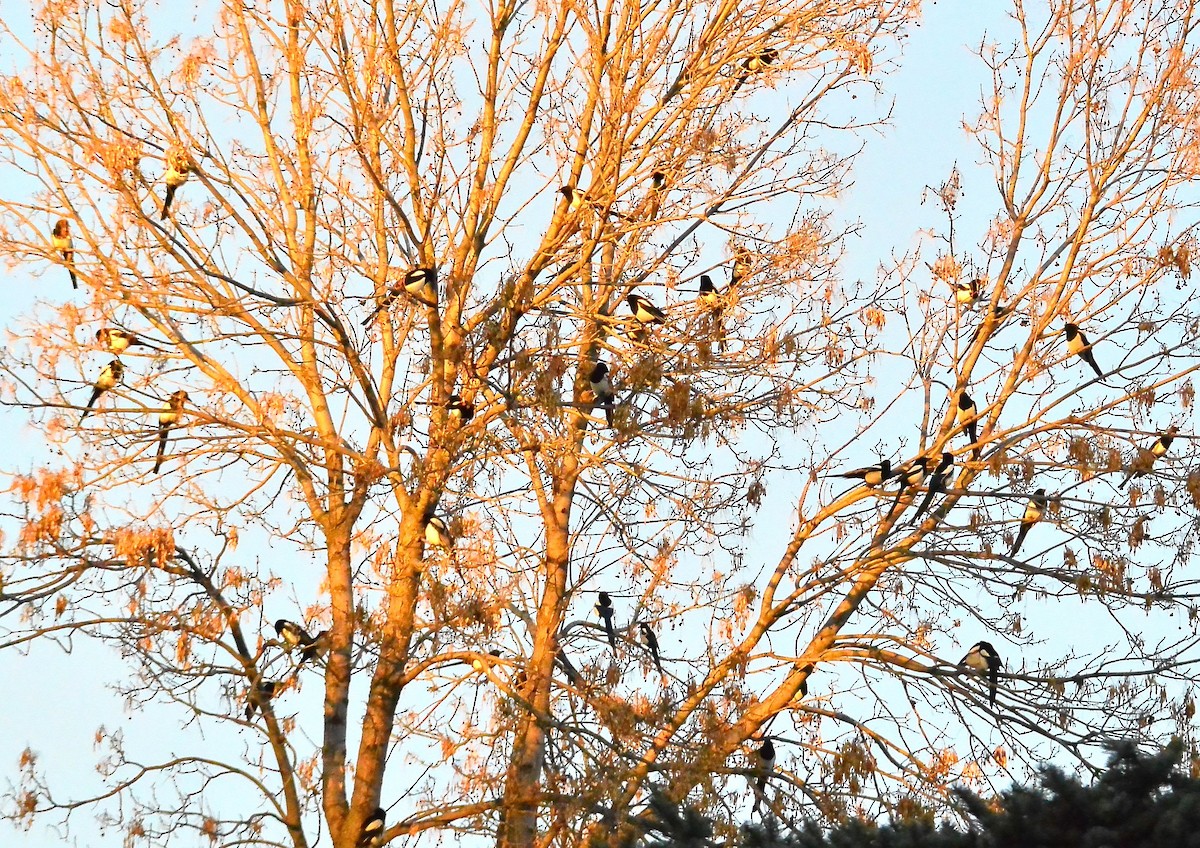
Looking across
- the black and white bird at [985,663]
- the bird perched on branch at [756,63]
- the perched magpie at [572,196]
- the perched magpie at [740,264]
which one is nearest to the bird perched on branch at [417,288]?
the perched magpie at [572,196]

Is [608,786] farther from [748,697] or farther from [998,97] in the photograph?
[998,97]

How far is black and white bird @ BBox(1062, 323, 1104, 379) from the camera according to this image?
34.6 feet

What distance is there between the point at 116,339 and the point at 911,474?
4792 mm

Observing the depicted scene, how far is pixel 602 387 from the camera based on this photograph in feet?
32.7

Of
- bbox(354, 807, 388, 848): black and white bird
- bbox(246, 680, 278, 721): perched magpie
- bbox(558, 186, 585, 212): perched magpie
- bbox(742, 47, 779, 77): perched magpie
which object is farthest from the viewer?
bbox(742, 47, 779, 77): perched magpie

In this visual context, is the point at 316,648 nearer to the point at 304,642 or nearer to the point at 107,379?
the point at 304,642

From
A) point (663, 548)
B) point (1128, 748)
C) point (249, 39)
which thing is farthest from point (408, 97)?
point (1128, 748)

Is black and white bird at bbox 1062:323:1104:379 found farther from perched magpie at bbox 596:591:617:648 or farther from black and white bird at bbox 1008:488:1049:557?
perched magpie at bbox 596:591:617:648

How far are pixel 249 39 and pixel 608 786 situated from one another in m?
5.22

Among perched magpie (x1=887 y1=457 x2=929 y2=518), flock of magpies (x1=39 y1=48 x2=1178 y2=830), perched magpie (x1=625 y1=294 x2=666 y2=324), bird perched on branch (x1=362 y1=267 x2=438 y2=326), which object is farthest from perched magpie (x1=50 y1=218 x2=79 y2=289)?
perched magpie (x1=887 y1=457 x2=929 y2=518)

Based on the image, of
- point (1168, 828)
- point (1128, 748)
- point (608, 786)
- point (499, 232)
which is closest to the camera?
point (1168, 828)

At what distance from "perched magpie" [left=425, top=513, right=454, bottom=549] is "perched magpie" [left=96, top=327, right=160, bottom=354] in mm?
1912

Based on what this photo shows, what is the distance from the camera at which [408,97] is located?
424 inches

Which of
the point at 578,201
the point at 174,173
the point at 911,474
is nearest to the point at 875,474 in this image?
the point at 911,474
